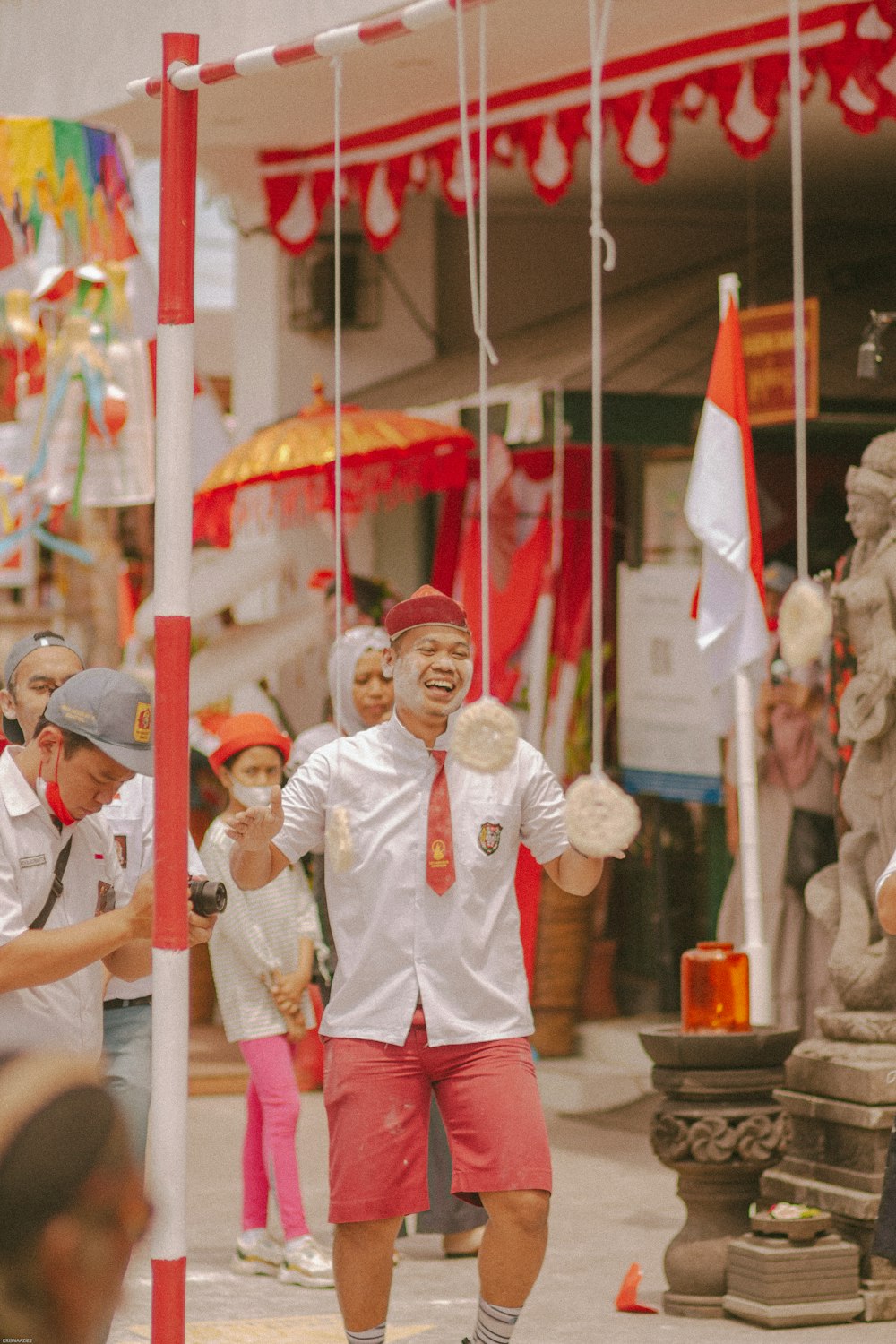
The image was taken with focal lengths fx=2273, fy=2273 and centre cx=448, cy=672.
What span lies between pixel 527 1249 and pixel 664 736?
5.00 metres

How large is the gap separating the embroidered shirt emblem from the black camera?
654 millimetres

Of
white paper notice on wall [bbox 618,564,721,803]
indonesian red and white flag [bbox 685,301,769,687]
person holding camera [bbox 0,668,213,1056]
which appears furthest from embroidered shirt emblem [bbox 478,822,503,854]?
white paper notice on wall [bbox 618,564,721,803]

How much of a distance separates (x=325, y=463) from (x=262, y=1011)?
2.99 metres

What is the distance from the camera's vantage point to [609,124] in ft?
29.3

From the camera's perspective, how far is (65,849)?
418 cm

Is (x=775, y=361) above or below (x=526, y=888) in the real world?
above

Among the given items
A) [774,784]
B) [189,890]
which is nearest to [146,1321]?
[189,890]

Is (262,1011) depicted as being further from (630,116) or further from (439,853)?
(630,116)

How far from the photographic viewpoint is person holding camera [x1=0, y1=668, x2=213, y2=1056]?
4.00 m

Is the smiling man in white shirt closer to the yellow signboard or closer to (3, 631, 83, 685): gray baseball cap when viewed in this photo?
(3, 631, 83, 685): gray baseball cap

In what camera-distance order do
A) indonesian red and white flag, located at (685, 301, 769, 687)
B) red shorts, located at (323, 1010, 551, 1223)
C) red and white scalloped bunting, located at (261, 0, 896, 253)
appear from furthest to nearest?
red and white scalloped bunting, located at (261, 0, 896, 253), indonesian red and white flag, located at (685, 301, 769, 687), red shorts, located at (323, 1010, 551, 1223)

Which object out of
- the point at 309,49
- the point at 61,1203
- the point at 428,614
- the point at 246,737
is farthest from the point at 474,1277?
the point at 61,1203

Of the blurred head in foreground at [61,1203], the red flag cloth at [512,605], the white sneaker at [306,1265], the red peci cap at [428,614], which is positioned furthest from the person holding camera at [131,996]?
the red flag cloth at [512,605]

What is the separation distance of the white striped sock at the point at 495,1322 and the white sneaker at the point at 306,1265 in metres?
1.57
